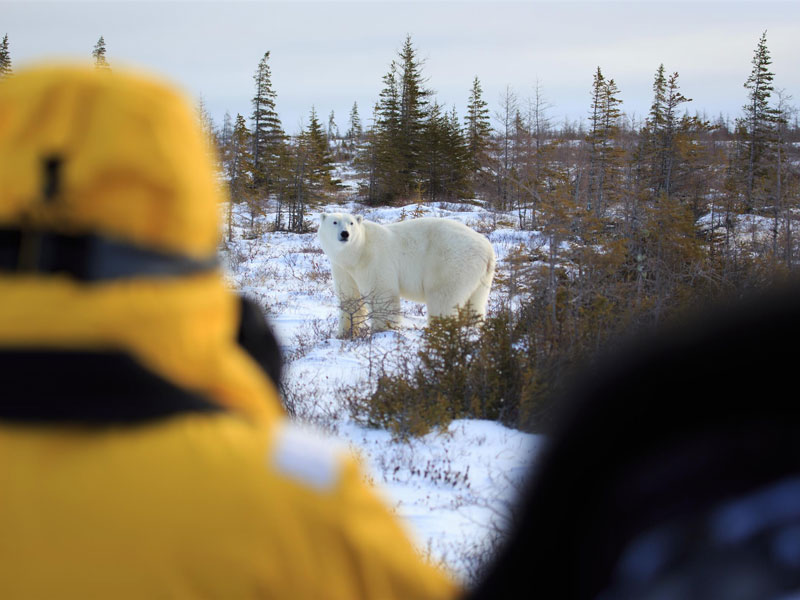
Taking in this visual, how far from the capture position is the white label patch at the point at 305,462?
0.82 m

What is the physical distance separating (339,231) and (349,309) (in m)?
1.28

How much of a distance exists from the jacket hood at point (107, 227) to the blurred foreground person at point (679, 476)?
50cm

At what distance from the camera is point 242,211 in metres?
29.4

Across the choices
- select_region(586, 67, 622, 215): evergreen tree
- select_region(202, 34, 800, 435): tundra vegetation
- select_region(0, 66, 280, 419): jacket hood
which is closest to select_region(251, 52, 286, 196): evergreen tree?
select_region(202, 34, 800, 435): tundra vegetation

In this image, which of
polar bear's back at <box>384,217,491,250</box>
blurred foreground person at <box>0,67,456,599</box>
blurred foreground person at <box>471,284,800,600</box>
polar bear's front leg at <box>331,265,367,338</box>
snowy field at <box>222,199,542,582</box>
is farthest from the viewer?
polar bear's back at <box>384,217,491,250</box>

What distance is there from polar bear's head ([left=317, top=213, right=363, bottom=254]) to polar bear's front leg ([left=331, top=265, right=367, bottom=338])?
694 millimetres

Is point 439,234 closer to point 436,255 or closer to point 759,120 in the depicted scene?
point 436,255

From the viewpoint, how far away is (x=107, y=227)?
80 centimetres

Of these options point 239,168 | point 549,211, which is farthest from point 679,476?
point 239,168

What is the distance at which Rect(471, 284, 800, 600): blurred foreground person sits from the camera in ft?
1.64

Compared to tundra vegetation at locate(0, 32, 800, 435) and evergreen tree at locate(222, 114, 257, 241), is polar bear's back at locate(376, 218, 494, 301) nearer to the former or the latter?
tundra vegetation at locate(0, 32, 800, 435)

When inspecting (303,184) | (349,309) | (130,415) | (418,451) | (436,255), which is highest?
(303,184)

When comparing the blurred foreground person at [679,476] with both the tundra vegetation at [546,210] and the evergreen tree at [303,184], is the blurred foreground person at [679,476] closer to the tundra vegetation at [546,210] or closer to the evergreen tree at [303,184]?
the tundra vegetation at [546,210]

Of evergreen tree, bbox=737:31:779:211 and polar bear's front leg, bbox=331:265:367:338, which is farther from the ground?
evergreen tree, bbox=737:31:779:211
